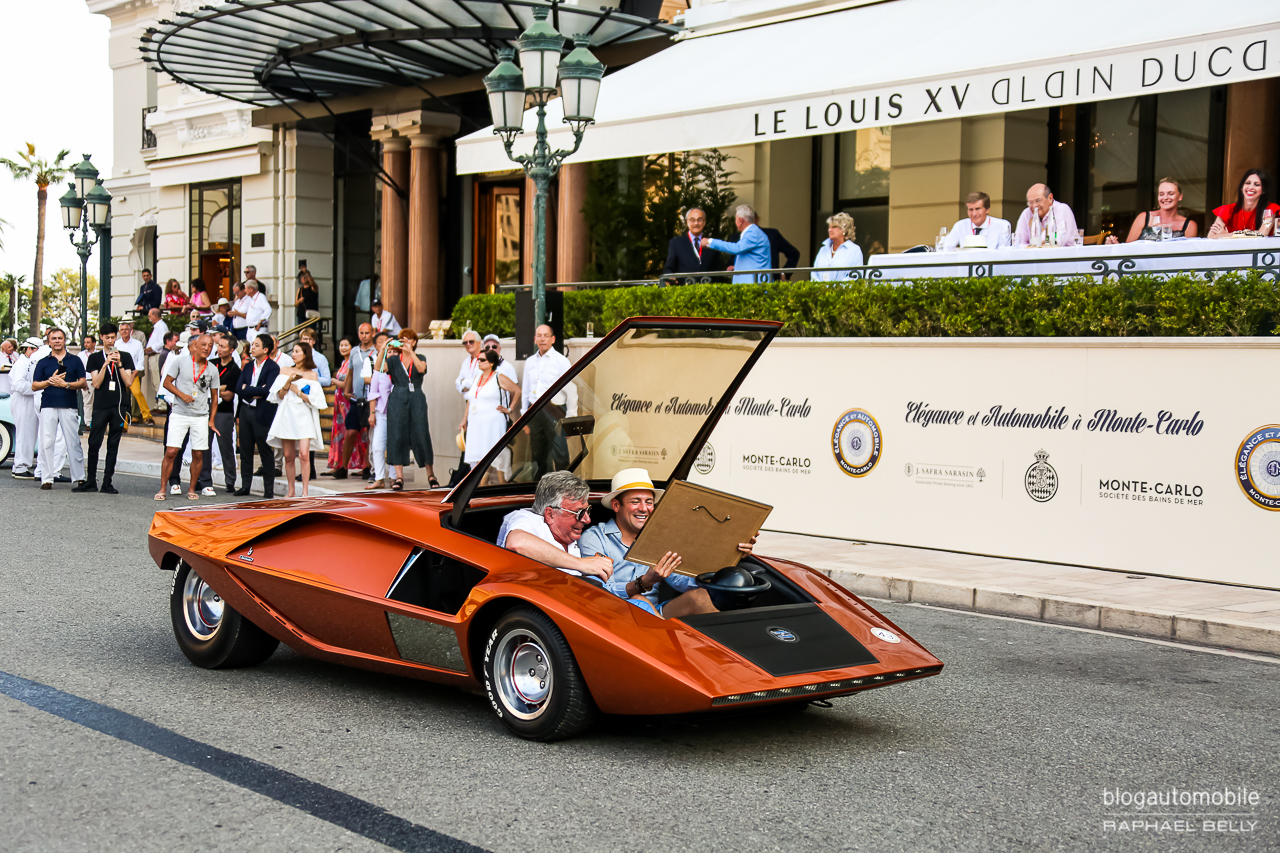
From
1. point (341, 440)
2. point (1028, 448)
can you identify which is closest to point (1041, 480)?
point (1028, 448)

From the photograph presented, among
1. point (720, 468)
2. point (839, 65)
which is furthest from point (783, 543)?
point (839, 65)

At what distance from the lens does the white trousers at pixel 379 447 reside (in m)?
14.9

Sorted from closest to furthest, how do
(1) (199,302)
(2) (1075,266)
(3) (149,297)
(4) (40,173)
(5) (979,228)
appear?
(2) (1075,266)
(5) (979,228)
(1) (199,302)
(3) (149,297)
(4) (40,173)

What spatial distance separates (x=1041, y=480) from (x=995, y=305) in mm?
1577

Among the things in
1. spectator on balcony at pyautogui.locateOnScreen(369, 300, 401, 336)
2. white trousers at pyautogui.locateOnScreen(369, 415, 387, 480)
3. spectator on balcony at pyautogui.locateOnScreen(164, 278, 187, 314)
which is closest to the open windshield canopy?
white trousers at pyautogui.locateOnScreen(369, 415, 387, 480)

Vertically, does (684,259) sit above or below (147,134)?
below

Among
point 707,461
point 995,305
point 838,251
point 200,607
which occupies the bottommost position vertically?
point 200,607

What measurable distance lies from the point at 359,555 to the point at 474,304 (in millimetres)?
11218

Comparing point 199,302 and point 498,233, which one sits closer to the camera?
point 498,233

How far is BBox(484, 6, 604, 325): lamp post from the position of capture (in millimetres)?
12133

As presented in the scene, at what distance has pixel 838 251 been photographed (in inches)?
500

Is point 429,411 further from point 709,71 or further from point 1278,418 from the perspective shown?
point 1278,418

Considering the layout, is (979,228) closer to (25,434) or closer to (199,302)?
(25,434)

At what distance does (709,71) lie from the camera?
46.9 feet
